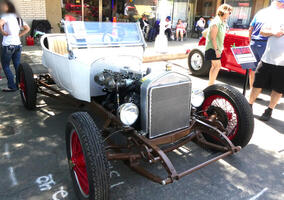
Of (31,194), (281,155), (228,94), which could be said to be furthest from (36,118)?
(281,155)

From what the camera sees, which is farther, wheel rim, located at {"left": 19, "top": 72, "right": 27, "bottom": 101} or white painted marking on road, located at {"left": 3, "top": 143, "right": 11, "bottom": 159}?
wheel rim, located at {"left": 19, "top": 72, "right": 27, "bottom": 101}

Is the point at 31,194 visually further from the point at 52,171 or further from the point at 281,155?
the point at 281,155

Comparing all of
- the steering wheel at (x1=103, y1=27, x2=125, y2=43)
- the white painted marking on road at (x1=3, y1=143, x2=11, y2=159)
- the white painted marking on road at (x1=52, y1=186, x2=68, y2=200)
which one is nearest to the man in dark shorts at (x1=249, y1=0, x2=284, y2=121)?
the steering wheel at (x1=103, y1=27, x2=125, y2=43)

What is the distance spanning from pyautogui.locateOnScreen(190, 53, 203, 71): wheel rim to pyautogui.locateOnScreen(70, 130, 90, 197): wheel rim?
4.85 m

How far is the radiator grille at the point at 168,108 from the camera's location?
99.2 inches

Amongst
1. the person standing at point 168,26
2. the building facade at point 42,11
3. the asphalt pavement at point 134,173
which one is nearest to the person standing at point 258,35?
the asphalt pavement at point 134,173

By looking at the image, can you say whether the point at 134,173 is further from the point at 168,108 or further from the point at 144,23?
the point at 144,23

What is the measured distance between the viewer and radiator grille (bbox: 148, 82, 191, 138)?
2520 mm

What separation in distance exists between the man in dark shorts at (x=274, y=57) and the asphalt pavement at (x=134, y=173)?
642 millimetres

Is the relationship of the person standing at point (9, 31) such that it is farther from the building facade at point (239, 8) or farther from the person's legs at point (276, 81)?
the building facade at point (239, 8)

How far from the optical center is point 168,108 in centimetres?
263

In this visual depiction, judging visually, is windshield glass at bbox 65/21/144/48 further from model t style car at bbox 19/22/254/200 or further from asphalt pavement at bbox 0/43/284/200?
asphalt pavement at bbox 0/43/284/200

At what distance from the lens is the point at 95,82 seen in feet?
10.4

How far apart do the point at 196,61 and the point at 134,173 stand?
463 cm
